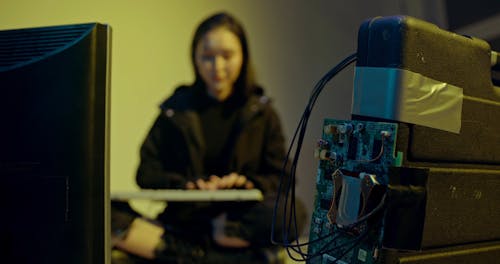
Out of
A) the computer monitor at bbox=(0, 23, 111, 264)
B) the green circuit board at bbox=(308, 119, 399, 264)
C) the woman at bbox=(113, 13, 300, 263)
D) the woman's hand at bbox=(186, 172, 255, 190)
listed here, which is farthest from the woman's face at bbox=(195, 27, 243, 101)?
the computer monitor at bbox=(0, 23, 111, 264)

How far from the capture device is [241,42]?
6.35 feet

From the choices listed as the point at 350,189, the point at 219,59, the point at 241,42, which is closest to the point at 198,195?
the point at 219,59

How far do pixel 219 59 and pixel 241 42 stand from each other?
0.46 feet

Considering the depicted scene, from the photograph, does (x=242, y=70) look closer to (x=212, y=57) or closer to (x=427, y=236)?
(x=212, y=57)

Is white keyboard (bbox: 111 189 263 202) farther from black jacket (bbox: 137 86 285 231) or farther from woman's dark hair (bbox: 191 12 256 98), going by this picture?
woman's dark hair (bbox: 191 12 256 98)

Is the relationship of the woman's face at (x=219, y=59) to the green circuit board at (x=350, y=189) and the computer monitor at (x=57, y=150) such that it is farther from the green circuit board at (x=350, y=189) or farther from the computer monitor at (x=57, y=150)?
the computer monitor at (x=57, y=150)

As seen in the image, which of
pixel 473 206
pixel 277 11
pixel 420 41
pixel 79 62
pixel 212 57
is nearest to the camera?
pixel 79 62

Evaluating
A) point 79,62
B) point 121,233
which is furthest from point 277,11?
point 79,62

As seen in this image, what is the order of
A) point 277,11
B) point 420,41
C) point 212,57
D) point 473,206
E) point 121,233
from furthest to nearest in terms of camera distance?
point 277,11 → point 212,57 → point 121,233 → point 473,206 → point 420,41

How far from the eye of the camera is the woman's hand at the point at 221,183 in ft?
5.65

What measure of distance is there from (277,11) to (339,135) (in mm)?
1763

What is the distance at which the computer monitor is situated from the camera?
1.64 feet

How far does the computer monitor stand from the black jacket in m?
1.26

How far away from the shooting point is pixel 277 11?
2.35m
